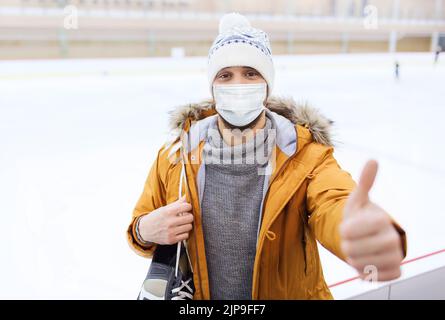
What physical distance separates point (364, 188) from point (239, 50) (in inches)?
17.2

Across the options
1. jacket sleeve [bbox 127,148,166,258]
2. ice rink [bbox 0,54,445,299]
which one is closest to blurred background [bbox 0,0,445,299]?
ice rink [bbox 0,54,445,299]

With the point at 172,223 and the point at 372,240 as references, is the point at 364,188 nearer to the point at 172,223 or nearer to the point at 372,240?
the point at 372,240

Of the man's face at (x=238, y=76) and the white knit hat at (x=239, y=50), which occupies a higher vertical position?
the white knit hat at (x=239, y=50)

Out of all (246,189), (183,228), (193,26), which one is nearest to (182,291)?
(183,228)

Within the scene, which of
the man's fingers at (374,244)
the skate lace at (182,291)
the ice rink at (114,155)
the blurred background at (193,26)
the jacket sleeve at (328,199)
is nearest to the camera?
the man's fingers at (374,244)

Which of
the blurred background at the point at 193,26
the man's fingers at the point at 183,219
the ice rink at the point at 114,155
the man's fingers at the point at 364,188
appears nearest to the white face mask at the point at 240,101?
the ice rink at the point at 114,155

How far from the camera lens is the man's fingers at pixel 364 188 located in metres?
0.49

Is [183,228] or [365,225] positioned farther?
[183,228]

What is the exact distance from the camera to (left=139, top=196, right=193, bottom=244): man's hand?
0.74 m

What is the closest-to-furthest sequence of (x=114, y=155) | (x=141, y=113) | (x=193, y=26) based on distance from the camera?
(x=114, y=155) < (x=141, y=113) < (x=193, y=26)

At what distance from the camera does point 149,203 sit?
0.87 meters

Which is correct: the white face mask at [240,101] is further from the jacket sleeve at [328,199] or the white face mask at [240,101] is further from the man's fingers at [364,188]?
the man's fingers at [364,188]

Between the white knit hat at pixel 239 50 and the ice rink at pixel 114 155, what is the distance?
0.13m
